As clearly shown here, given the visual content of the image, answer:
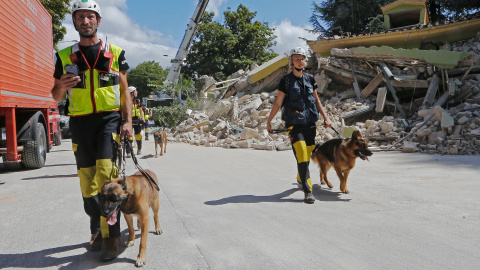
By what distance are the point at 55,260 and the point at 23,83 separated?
622cm

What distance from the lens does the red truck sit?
23.0ft

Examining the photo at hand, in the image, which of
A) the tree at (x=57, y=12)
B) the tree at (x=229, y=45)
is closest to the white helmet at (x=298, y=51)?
the tree at (x=57, y=12)

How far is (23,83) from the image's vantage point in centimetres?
785

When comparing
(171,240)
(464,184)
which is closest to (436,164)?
(464,184)

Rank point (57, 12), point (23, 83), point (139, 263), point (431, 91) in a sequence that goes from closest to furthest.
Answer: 1. point (139, 263)
2. point (23, 83)
3. point (431, 91)
4. point (57, 12)

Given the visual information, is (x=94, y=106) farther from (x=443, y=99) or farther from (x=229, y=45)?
(x=229, y=45)

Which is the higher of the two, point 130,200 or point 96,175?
point 96,175

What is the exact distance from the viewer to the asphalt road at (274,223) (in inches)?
116

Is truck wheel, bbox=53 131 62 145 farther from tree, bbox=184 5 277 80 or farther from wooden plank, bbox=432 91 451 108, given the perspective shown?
tree, bbox=184 5 277 80

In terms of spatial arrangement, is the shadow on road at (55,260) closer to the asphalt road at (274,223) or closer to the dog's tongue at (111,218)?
the asphalt road at (274,223)

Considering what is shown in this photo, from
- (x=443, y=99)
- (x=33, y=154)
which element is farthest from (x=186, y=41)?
(x=33, y=154)

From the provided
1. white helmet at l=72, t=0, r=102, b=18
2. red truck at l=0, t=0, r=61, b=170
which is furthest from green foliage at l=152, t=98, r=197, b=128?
white helmet at l=72, t=0, r=102, b=18

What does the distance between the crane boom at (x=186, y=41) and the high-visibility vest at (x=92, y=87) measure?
2619cm

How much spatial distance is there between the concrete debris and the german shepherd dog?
7.95 ft
